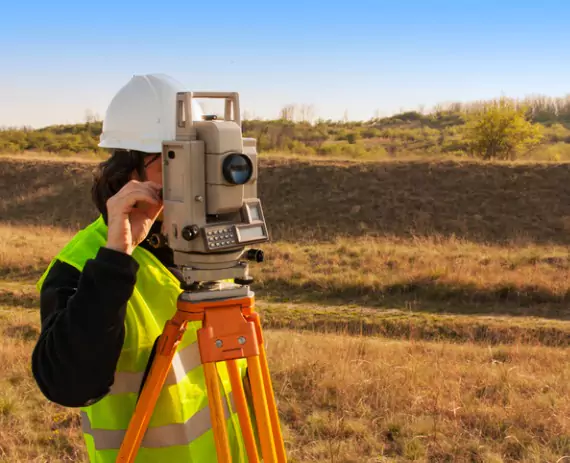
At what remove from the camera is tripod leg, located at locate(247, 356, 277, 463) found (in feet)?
5.17

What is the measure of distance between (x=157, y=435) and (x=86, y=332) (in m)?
0.47

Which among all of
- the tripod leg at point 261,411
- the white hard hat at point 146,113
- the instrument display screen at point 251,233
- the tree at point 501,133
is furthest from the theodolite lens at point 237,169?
the tree at point 501,133

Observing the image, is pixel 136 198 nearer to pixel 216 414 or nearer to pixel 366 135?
pixel 216 414

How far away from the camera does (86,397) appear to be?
136 cm

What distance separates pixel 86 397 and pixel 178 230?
44 cm

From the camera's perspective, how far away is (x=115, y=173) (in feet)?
5.36

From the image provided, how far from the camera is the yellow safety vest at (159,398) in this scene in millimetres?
1555

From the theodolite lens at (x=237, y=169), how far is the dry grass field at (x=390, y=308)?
2390 millimetres

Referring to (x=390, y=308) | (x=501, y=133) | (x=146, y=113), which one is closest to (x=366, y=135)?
(x=501, y=133)

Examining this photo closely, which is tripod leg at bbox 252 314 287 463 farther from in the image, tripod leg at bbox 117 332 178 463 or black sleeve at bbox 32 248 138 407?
black sleeve at bbox 32 248 138 407

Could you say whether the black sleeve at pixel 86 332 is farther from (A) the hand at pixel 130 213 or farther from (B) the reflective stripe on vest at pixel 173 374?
A: (B) the reflective stripe on vest at pixel 173 374

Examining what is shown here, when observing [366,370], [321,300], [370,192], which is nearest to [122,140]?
[366,370]

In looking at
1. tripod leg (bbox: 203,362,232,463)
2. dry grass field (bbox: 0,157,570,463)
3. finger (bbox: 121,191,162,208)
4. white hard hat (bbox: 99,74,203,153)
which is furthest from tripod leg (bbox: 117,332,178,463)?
dry grass field (bbox: 0,157,570,463)

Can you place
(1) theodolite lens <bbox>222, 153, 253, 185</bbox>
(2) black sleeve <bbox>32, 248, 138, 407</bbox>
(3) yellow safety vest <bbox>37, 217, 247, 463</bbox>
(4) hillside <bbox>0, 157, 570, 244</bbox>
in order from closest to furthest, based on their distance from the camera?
(2) black sleeve <bbox>32, 248, 138, 407</bbox> → (1) theodolite lens <bbox>222, 153, 253, 185</bbox> → (3) yellow safety vest <bbox>37, 217, 247, 463</bbox> → (4) hillside <bbox>0, 157, 570, 244</bbox>
